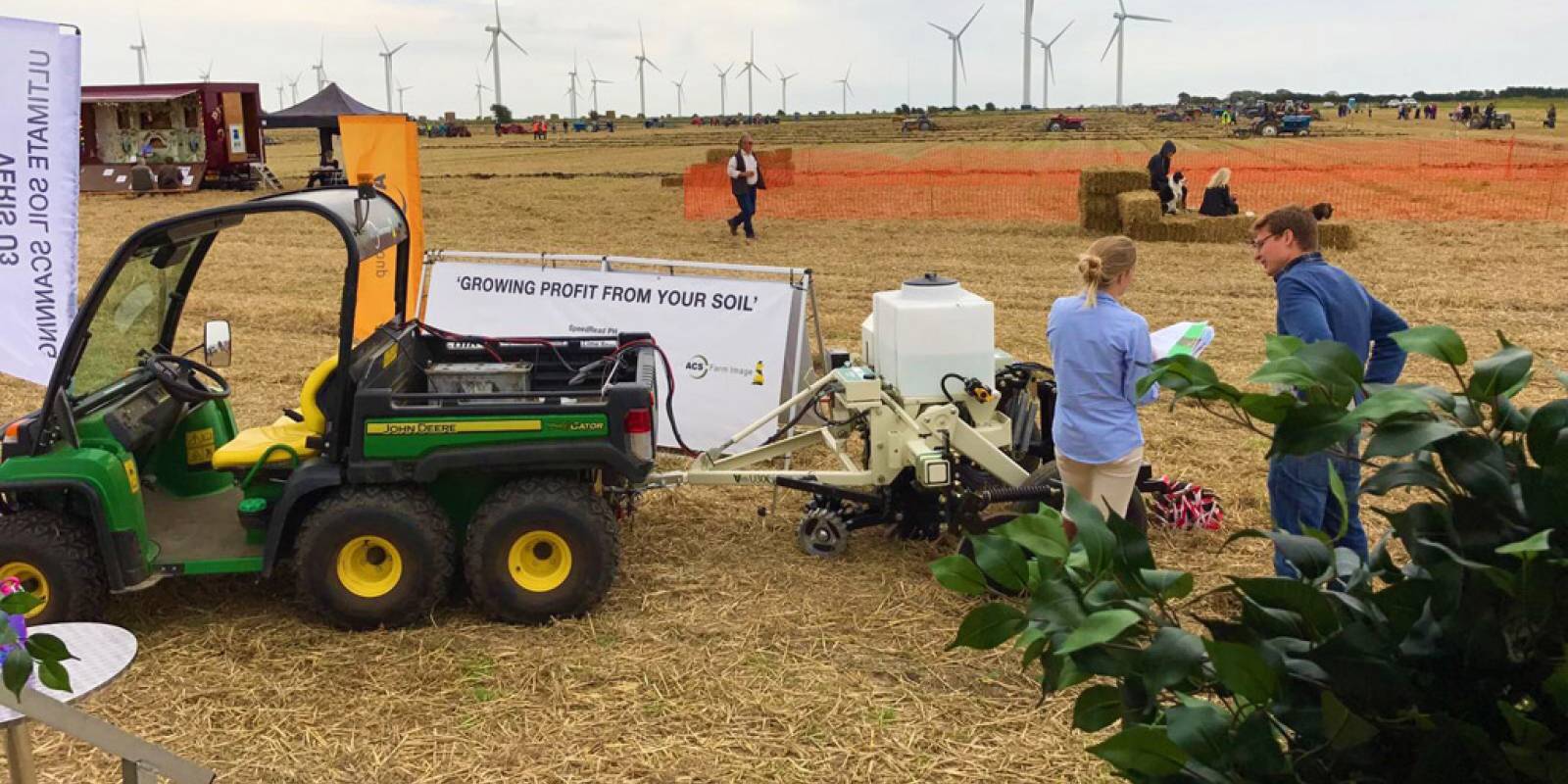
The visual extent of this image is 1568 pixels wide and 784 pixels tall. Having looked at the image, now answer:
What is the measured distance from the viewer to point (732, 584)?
5.66m

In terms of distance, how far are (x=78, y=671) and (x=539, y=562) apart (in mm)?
2392

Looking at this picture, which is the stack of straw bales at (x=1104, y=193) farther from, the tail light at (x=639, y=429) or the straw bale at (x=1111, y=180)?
the tail light at (x=639, y=429)

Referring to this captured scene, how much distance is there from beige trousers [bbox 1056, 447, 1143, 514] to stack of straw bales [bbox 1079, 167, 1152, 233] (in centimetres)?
1408

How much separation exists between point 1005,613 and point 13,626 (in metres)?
1.79

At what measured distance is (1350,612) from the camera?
114cm

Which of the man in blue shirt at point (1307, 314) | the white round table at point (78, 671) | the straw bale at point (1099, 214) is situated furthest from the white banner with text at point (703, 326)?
the straw bale at point (1099, 214)

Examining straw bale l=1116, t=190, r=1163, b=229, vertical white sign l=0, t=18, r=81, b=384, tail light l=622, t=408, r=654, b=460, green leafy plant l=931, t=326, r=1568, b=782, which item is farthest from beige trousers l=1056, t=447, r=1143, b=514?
straw bale l=1116, t=190, r=1163, b=229

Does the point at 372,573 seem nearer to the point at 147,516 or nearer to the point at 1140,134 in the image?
the point at 147,516

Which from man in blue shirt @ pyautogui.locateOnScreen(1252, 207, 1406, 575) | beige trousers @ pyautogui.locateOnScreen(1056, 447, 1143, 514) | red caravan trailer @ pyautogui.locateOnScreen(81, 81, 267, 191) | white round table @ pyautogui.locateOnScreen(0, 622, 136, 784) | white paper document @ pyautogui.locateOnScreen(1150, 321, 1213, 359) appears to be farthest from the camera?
red caravan trailer @ pyautogui.locateOnScreen(81, 81, 267, 191)

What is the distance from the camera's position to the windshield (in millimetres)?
5023

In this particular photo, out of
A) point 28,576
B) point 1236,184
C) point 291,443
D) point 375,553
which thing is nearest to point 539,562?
point 375,553

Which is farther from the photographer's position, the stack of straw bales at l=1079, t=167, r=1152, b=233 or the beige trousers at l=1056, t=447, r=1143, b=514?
the stack of straw bales at l=1079, t=167, r=1152, b=233

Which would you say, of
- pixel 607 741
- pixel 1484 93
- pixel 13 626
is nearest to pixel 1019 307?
pixel 607 741

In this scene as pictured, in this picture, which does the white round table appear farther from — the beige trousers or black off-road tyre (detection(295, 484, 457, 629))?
the beige trousers
